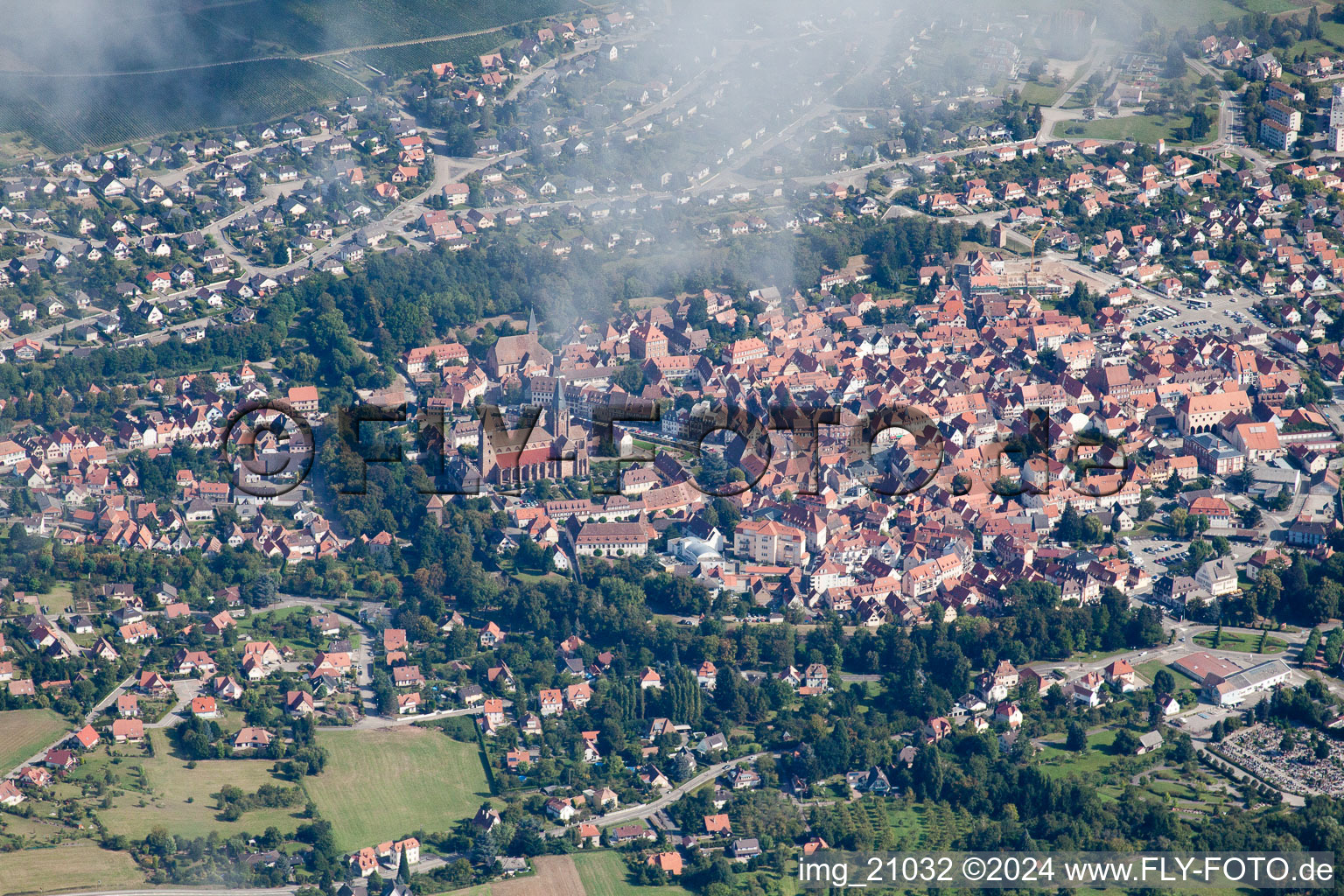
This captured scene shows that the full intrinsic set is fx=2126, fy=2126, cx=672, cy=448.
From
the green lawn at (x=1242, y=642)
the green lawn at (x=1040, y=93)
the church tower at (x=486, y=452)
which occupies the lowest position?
the green lawn at (x=1242, y=642)

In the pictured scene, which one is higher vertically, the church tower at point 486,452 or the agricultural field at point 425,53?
the agricultural field at point 425,53

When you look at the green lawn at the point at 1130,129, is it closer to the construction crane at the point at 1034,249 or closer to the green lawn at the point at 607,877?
the construction crane at the point at 1034,249

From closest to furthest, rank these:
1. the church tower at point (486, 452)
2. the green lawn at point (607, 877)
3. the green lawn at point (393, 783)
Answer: the green lawn at point (607, 877) < the green lawn at point (393, 783) < the church tower at point (486, 452)

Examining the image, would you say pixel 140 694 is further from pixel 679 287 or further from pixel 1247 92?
pixel 1247 92

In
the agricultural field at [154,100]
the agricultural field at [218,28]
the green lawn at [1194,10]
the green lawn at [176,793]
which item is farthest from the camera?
the green lawn at [1194,10]

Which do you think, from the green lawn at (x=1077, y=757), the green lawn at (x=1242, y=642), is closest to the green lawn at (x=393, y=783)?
the green lawn at (x=1077, y=757)

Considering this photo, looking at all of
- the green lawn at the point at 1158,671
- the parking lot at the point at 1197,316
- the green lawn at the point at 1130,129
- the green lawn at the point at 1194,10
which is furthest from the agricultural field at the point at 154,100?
the green lawn at the point at 1158,671

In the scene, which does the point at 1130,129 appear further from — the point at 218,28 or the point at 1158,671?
the point at 218,28

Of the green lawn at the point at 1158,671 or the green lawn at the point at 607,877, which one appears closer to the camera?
the green lawn at the point at 607,877
